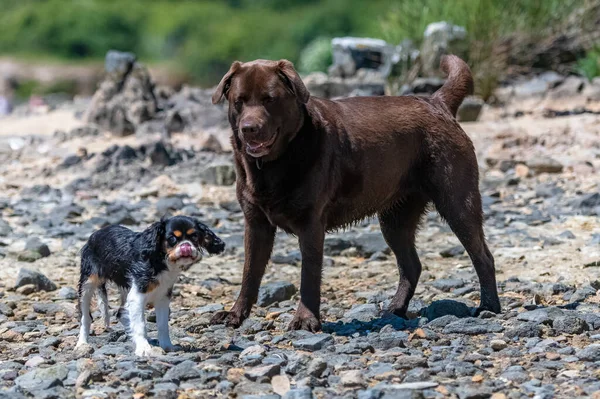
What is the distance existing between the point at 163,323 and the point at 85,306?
0.54 metres

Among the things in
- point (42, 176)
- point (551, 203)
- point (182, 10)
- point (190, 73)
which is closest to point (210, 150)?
point (42, 176)

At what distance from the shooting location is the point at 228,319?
6902 mm

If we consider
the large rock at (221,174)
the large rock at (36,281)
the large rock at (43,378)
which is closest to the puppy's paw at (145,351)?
the large rock at (43,378)

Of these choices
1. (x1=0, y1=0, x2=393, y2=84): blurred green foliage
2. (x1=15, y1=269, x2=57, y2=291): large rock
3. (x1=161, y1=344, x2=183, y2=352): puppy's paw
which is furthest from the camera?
(x1=0, y1=0, x2=393, y2=84): blurred green foliage

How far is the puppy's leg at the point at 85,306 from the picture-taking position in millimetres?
6309

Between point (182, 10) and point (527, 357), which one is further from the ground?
point (182, 10)

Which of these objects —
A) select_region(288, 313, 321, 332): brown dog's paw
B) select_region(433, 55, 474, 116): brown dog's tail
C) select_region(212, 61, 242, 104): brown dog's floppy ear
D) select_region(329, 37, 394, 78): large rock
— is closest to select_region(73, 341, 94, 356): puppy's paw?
select_region(288, 313, 321, 332): brown dog's paw

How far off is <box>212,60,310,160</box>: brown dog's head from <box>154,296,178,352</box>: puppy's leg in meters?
1.03

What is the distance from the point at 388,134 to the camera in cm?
709

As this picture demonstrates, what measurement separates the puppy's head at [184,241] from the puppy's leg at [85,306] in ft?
2.31

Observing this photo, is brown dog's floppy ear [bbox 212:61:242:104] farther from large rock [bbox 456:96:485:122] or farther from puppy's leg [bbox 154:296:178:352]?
large rock [bbox 456:96:485:122]

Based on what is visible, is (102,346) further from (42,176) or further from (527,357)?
(42,176)

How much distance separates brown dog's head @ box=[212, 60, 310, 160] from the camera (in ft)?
21.3

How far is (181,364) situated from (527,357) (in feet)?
5.82
